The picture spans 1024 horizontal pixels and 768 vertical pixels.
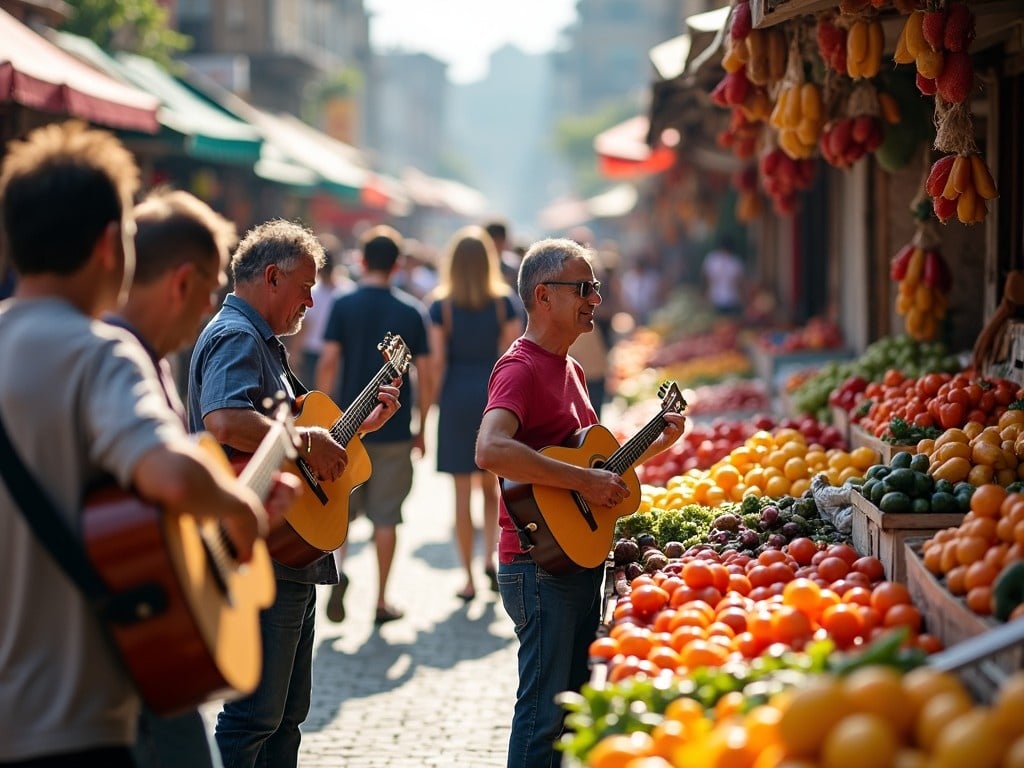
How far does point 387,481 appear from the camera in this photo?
793 cm

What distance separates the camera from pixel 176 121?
12.5 m

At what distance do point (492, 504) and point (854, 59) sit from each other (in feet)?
13.7

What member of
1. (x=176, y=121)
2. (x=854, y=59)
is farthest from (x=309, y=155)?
(x=854, y=59)

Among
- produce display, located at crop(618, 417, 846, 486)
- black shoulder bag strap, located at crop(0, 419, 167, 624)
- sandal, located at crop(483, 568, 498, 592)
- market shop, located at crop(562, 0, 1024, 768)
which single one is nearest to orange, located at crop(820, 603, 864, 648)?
market shop, located at crop(562, 0, 1024, 768)

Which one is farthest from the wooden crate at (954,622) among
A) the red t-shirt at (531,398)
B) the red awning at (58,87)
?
the red awning at (58,87)

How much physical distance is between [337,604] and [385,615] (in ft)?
1.24

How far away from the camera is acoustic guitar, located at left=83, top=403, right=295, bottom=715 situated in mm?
2660

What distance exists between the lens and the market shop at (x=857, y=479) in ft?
8.96

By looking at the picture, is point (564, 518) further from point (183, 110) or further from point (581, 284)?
point (183, 110)

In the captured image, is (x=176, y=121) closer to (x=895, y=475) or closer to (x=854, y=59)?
(x=854, y=59)

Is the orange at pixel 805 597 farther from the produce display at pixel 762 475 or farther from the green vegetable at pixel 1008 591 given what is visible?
the produce display at pixel 762 475

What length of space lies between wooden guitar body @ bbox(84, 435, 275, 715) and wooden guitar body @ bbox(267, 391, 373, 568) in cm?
129

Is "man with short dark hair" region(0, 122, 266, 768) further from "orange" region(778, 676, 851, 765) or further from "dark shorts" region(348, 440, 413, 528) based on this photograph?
"dark shorts" region(348, 440, 413, 528)

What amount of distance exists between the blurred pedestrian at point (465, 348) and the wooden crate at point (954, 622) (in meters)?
4.49
